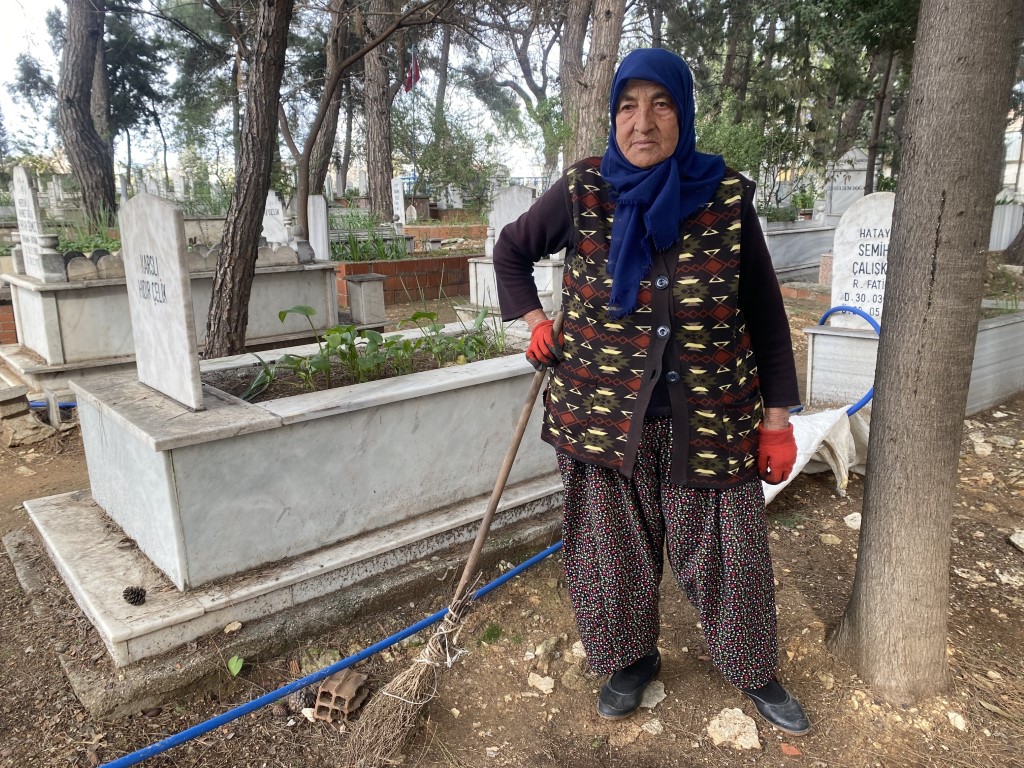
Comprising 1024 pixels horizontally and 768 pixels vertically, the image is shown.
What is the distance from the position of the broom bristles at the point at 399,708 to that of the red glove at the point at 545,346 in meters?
0.78

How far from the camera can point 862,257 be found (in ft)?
15.5

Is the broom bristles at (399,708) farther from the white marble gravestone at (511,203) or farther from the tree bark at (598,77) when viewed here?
the tree bark at (598,77)

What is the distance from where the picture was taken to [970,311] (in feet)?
6.51

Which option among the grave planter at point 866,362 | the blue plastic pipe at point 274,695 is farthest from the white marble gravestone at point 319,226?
the blue plastic pipe at point 274,695

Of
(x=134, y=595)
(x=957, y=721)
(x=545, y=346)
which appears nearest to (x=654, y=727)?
(x=957, y=721)

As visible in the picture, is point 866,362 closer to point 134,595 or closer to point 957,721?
point 957,721

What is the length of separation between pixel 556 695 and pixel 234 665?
105 cm

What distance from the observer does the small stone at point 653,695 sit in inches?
89.6

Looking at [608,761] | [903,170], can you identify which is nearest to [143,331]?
[608,761]

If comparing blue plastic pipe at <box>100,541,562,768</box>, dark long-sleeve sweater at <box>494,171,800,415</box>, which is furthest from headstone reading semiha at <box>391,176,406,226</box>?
dark long-sleeve sweater at <box>494,171,800,415</box>

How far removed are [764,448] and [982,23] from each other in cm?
119

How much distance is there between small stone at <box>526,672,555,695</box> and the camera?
7.88ft

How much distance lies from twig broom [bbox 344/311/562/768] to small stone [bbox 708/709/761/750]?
799 millimetres

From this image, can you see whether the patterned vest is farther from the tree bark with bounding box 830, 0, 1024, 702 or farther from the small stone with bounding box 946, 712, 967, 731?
the small stone with bounding box 946, 712, 967, 731
